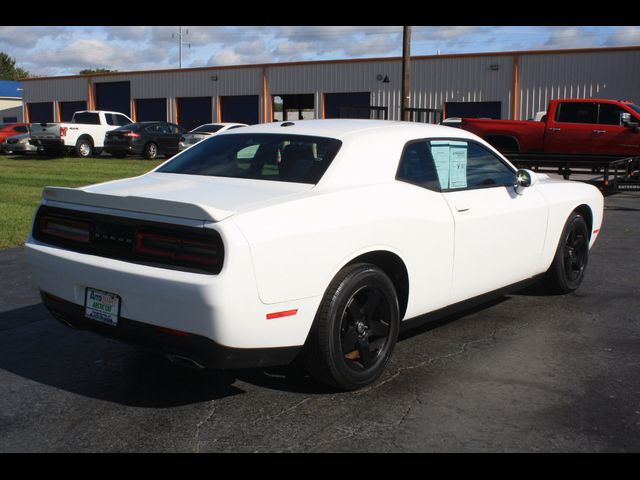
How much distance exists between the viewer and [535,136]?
1683 centimetres

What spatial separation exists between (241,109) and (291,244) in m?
35.9

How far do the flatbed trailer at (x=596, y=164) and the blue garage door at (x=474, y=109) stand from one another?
16.4 meters

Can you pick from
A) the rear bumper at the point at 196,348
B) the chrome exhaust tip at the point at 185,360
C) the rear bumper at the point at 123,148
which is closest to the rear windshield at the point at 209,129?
the rear bumper at the point at 123,148

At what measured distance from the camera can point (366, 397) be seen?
4.13 m

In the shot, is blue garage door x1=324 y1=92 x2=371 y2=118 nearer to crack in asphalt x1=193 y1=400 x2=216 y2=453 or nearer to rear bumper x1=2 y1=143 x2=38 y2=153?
rear bumper x1=2 y1=143 x2=38 y2=153

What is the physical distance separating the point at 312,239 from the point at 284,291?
318mm

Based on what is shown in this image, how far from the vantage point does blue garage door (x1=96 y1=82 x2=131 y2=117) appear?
43125 mm

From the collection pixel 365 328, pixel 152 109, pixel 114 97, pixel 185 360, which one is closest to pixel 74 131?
pixel 152 109

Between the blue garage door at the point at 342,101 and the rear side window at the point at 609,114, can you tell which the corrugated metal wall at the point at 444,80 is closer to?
the blue garage door at the point at 342,101

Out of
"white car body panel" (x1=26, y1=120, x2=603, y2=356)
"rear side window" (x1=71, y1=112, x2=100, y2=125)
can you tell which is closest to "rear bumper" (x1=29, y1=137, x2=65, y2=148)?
"rear side window" (x1=71, y1=112, x2=100, y2=125)

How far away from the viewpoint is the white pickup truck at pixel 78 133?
85.1 feet

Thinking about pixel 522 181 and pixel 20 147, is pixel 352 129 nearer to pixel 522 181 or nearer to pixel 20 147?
pixel 522 181
